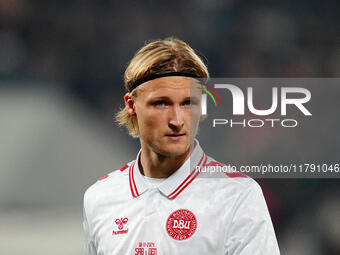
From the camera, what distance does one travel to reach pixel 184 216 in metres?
1.93

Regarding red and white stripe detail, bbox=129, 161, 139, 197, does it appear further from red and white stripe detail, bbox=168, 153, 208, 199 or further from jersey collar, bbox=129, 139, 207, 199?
red and white stripe detail, bbox=168, 153, 208, 199

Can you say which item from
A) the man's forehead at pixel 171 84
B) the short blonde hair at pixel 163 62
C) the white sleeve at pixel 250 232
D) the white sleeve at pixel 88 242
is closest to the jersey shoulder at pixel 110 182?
the white sleeve at pixel 88 242

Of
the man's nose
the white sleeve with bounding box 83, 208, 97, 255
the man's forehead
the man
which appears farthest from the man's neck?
the white sleeve with bounding box 83, 208, 97, 255

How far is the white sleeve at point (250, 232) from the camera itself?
1.79 meters

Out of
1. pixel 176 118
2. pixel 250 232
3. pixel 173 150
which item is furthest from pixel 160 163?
pixel 250 232

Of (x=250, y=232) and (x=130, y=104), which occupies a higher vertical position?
(x=130, y=104)

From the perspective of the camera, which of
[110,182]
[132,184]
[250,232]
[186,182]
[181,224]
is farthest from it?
[110,182]

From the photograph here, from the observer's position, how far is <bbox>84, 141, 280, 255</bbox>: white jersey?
182 cm

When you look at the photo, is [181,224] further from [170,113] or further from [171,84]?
[171,84]

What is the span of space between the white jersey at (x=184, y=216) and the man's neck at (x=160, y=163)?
0.03m

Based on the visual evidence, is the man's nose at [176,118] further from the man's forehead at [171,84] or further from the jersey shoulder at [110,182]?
the jersey shoulder at [110,182]

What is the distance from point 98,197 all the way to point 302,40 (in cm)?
142

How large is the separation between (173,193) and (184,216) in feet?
0.36

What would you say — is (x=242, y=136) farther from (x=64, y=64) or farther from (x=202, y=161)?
(x=64, y=64)
